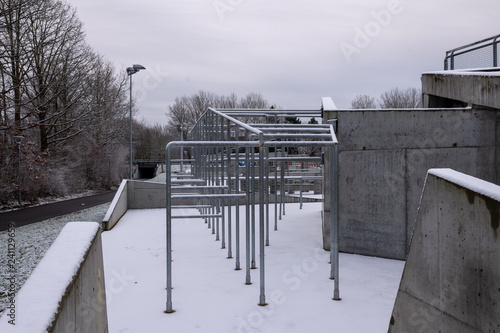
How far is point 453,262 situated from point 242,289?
294cm

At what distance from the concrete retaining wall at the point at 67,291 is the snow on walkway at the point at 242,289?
4.59 feet

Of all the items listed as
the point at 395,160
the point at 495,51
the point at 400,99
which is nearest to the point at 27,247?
the point at 395,160

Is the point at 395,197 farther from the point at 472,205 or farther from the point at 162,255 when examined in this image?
the point at 472,205

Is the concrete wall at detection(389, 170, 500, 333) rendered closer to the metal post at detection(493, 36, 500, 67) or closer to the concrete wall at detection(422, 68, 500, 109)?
the concrete wall at detection(422, 68, 500, 109)

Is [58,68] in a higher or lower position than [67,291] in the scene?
higher

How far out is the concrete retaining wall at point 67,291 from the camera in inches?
76.8

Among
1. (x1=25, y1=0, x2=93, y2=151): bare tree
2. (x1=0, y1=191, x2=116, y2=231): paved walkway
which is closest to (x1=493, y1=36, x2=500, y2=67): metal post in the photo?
(x1=0, y1=191, x2=116, y2=231): paved walkway

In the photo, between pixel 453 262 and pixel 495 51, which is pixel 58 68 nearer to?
pixel 495 51

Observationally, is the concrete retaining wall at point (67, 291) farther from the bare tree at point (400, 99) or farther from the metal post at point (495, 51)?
the bare tree at point (400, 99)

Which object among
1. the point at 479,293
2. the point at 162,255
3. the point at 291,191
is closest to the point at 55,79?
the point at 291,191

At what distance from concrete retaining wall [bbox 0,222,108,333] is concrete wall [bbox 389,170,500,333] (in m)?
2.17

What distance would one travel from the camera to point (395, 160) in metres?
7.09

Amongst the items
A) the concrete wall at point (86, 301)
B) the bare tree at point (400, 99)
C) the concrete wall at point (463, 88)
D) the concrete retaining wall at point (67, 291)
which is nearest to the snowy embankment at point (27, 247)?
the concrete wall at point (86, 301)

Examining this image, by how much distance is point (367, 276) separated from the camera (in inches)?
238
